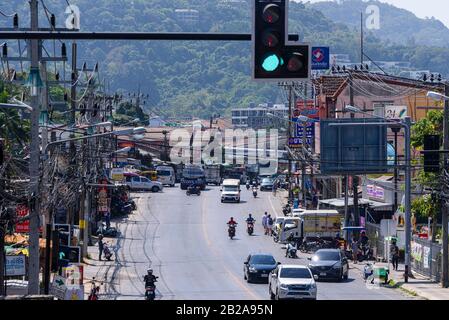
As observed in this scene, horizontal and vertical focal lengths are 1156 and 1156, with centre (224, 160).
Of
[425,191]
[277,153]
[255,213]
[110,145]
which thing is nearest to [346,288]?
[425,191]

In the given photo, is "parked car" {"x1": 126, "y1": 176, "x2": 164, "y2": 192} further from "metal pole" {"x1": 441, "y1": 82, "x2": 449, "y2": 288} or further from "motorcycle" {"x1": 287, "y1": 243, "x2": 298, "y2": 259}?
"metal pole" {"x1": 441, "y1": 82, "x2": 449, "y2": 288}

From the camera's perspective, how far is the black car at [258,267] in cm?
4712

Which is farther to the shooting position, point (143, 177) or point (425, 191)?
point (143, 177)

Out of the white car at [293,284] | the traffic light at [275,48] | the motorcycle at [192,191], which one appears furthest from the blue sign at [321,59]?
the traffic light at [275,48]

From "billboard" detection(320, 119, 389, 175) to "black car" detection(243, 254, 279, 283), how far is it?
613cm

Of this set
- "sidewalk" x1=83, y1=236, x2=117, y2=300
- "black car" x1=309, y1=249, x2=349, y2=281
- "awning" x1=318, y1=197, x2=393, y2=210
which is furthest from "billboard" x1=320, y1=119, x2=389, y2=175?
"awning" x1=318, y1=197, x2=393, y2=210

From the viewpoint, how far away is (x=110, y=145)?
3568 inches

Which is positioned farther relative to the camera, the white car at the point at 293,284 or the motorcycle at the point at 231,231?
the motorcycle at the point at 231,231

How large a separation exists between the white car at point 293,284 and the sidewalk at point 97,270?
250 inches

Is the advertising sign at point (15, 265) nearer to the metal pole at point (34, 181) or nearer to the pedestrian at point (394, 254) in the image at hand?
the metal pole at point (34, 181)

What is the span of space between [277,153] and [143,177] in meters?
27.1
